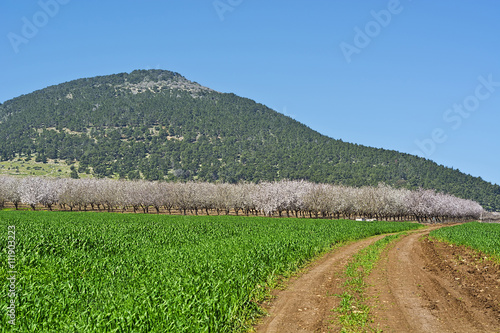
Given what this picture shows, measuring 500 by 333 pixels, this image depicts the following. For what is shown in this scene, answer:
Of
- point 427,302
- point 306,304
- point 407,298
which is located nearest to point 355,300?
point 306,304

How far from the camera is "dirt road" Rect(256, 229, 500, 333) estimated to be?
11.4 metres

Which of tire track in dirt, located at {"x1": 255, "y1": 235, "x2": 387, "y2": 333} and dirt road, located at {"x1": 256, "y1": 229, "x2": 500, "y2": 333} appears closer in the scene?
tire track in dirt, located at {"x1": 255, "y1": 235, "x2": 387, "y2": 333}

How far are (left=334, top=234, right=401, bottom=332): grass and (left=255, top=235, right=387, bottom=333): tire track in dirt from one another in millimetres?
342

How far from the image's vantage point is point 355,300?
1385cm

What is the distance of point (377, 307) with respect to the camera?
13055 mm

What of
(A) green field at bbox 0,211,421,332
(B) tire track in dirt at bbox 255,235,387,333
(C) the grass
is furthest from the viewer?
(B) tire track in dirt at bbox 255,235,387,333

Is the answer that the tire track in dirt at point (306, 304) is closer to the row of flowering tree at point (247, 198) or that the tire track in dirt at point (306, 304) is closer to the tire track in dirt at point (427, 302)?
the tire track in dirt at point (427, 302)

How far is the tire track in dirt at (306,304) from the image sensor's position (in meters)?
11.2

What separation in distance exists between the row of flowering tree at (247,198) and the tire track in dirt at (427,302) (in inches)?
3556

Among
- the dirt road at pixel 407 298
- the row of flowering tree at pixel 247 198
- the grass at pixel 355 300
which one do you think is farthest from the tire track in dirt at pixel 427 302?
the row of flowering tree at pixel 247 198

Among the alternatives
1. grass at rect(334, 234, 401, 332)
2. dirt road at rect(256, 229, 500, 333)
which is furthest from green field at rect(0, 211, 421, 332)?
grass at rect(334, 234, 401, 332)

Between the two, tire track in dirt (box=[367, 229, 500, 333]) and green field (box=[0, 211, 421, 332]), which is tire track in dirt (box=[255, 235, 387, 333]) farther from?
tire track in dirt (box=[367, 229, 500, 333])

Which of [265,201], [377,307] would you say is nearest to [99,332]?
[377,307]

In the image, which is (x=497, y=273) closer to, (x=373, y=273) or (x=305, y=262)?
(x=373, y=273)
